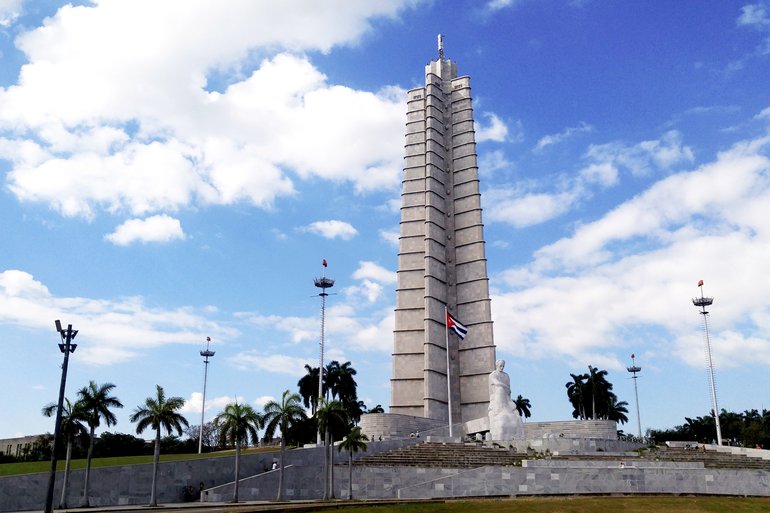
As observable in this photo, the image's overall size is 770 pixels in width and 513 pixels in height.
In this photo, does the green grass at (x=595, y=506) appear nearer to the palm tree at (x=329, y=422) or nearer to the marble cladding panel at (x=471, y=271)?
the palm tree at (x=329, y=422)

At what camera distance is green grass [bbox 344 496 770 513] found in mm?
28156

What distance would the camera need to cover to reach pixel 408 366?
68938 mm

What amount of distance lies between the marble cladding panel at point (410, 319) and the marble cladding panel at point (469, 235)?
9.19 m

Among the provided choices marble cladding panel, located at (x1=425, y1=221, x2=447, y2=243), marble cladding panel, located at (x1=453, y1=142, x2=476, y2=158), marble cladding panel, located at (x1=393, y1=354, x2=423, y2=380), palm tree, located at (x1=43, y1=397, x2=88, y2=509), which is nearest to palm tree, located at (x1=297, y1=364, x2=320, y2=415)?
marble cladding panel, located at (x1=393, y1=354, x2=423, y2=380)

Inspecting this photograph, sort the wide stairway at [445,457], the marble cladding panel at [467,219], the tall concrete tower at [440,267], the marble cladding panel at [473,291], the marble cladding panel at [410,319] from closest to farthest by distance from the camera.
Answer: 1. the wide stairway at [445,457]
2. the tall concrete tower at [440,267]
3. the marble cladding panel at [410,319]
4. the marble cladding panel at [473,291]
5. the marble cladding panel at [467,219]

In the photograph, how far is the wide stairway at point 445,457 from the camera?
41.7 m

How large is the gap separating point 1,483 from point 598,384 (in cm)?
6494

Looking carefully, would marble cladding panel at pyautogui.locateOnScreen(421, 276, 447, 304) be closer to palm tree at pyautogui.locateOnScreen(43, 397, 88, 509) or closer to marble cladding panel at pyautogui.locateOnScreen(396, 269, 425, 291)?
marble cladding panel at pyautogui.locateOnScreen(396, 269, 425, 291)

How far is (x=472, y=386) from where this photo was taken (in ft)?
229

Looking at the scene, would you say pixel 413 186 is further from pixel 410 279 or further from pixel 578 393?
pixel 578 393

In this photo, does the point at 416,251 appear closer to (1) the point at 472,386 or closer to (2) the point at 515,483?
(1) the point at 472,386

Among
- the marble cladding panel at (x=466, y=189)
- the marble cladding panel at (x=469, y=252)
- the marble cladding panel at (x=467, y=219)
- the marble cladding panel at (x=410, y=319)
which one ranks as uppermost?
the marble cladding panel at (x=466, y=189)

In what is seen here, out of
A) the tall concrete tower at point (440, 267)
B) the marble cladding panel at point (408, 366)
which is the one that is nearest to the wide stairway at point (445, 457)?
the tall concrete tower at point (440, 267)

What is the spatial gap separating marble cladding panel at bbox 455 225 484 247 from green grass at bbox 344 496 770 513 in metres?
41.1
